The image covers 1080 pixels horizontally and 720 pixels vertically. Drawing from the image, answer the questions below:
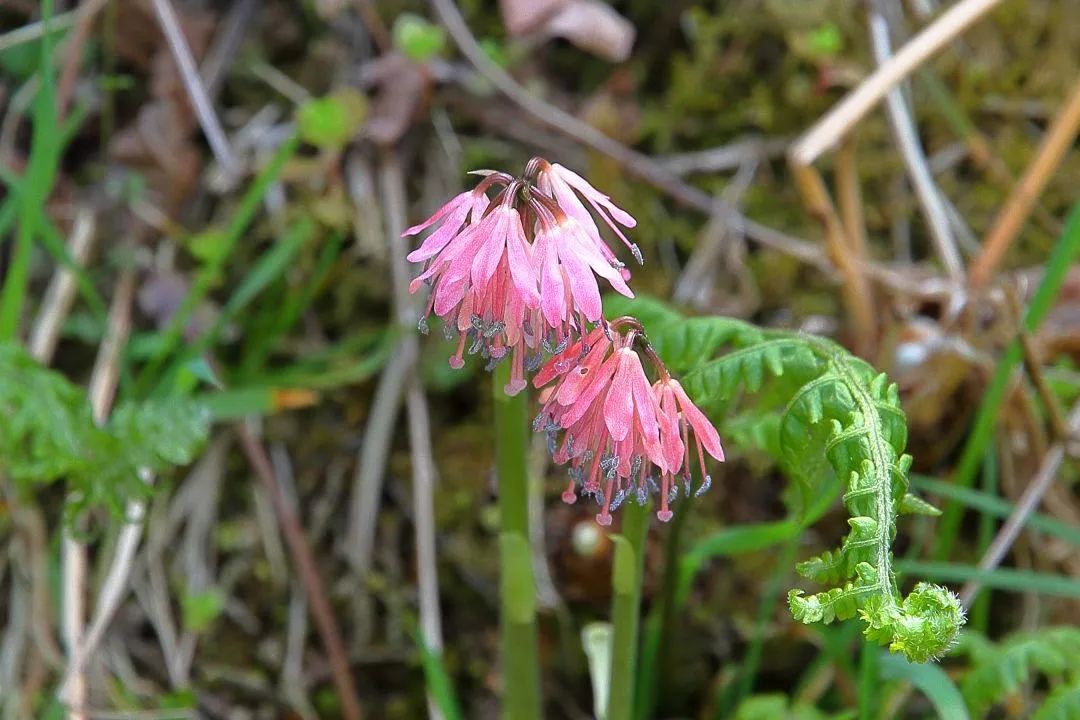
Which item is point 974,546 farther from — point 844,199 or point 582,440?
point 582,440

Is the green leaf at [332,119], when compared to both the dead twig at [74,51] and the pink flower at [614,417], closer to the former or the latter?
the dead twig at [74,51]

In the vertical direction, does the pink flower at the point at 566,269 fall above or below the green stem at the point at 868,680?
above

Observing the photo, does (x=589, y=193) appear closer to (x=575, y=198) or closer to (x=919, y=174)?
(x=575, y=198)

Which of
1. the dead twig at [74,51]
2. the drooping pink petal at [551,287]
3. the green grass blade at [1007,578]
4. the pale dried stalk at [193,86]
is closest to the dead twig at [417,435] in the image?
the pale dried stalk at [193,86]

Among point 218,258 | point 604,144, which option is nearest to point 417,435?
point 218,258

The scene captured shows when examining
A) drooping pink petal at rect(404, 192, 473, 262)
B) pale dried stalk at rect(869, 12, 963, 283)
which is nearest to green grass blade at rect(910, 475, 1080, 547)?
pale dried stalk at rect(869, 12, 963, 283)

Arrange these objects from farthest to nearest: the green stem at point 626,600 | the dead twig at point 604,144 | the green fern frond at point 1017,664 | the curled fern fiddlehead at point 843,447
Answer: the dead twig at point 604,144
the green fern frond at point 1017,664
the green stem at point 626,600
the curled fern fiddlehead at point 843,447

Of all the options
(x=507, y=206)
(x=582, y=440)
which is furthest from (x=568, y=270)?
(x=582, y=440)

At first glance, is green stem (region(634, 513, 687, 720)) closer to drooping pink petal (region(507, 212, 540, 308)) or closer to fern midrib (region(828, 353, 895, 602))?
fern midrib (region(828, 353, 895, 602))
